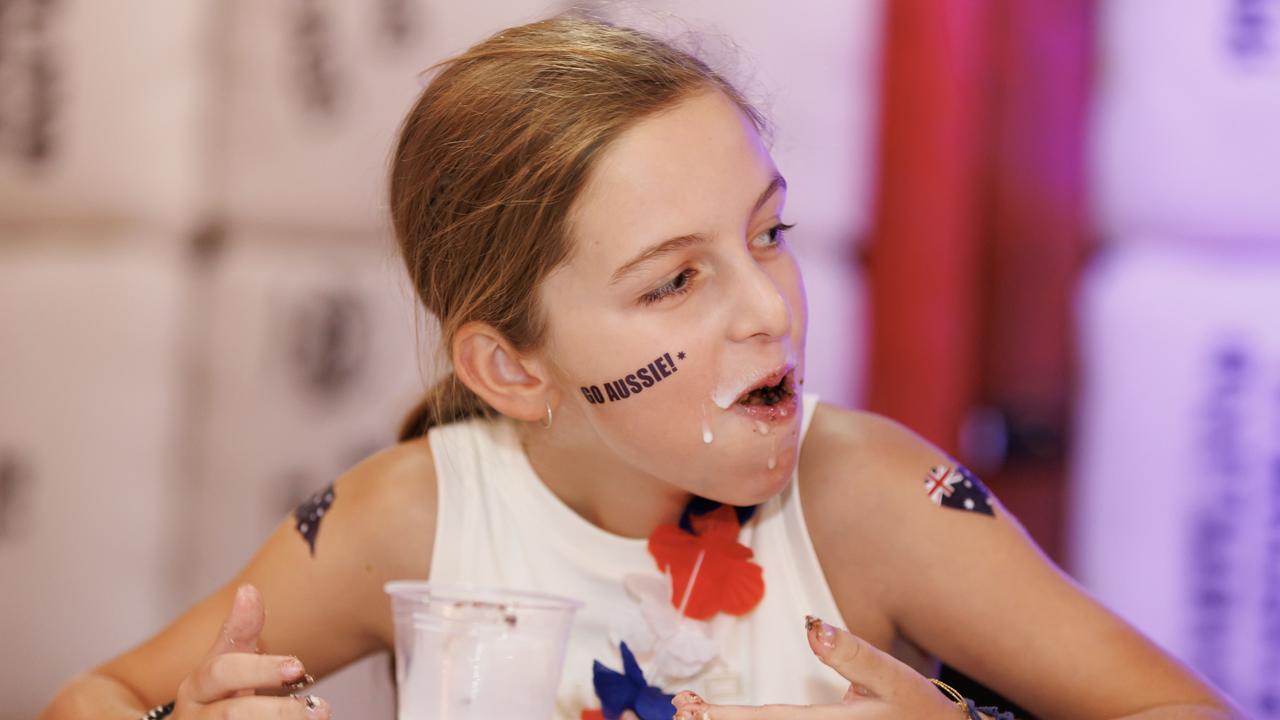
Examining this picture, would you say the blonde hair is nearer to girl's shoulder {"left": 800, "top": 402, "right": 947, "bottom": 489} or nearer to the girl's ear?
the girl's ear

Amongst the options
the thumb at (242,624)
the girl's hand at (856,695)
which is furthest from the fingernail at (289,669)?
the girl's hand at (856,695)

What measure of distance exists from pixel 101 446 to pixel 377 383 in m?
0.60

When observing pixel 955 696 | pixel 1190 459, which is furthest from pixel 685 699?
pixel 1190 459

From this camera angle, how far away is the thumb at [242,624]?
1.22 m

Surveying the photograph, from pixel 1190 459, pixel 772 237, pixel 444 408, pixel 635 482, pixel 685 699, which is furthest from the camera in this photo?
pixel 1190 459

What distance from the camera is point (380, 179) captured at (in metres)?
2.52

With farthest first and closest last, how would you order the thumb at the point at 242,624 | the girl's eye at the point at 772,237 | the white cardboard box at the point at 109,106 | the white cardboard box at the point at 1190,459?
the white cardboard box at the point at 109,106
the white cardboard box at the point at 1190,459
the girl's eye at the point at 772,237
the thumb at the point at 242,624

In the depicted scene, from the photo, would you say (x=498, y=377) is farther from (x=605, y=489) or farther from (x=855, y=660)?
(x=855, y=660)

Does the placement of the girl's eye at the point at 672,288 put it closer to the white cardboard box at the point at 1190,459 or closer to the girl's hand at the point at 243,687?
the girl's hand at the point at 243,687

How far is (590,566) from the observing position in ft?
4.87

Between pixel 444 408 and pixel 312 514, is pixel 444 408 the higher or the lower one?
the higher one

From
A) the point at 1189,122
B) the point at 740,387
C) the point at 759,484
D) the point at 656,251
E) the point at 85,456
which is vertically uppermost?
the point at 1189,122

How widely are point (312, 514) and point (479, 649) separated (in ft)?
1.89

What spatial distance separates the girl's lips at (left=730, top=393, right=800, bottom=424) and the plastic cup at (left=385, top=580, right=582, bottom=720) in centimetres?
30
